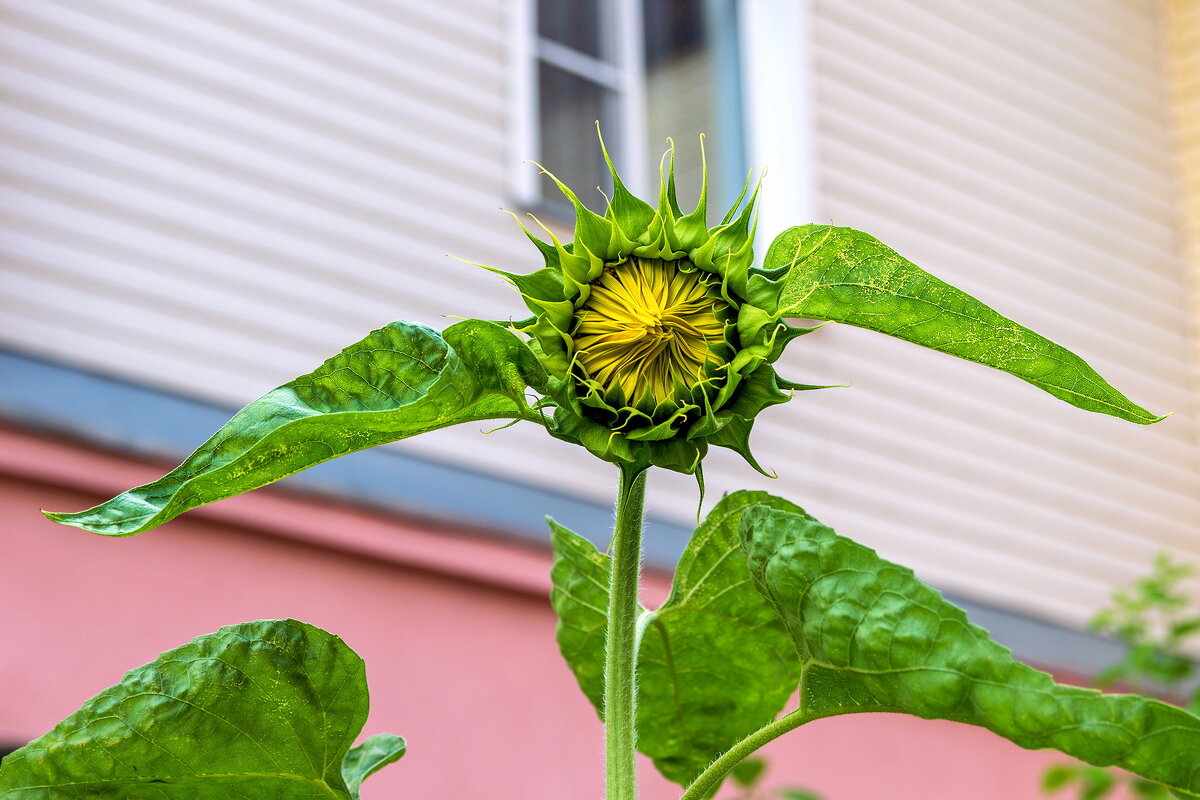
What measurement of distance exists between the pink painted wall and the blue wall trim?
0.13 feet

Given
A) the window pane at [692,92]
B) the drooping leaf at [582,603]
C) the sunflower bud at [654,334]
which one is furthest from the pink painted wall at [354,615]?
the sunflower bud at [654,334]

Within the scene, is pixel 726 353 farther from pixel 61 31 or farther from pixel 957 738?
pixel 957 738

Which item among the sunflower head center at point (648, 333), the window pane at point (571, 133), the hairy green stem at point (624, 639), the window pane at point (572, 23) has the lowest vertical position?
the hairy green stem at point (624, 639)

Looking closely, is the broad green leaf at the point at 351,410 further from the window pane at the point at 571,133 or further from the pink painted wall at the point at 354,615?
the window pane at the point at 571,133

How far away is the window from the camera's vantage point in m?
3.49

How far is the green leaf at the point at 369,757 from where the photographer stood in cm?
63

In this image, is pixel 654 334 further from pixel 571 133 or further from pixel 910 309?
pixel 571 133

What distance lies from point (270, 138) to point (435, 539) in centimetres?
87

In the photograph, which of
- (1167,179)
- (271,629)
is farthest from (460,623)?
(1167,179)

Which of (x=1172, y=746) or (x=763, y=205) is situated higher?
(x=763, y=205)

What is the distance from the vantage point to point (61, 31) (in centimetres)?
278

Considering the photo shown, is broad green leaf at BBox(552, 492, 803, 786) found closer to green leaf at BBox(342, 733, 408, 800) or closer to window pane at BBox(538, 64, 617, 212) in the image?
green leaf at BBox(342, 733, 408, 800)

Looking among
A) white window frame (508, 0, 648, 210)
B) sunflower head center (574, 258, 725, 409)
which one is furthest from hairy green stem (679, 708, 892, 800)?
white window frame (508, 0, 648, 210)

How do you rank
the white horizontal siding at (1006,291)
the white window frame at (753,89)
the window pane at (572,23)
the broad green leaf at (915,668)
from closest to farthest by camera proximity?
the broad green leaf at (915,668), the white window frame at (753,89), the window pane at (572,23), the white horizontal siding at (1006,291)
